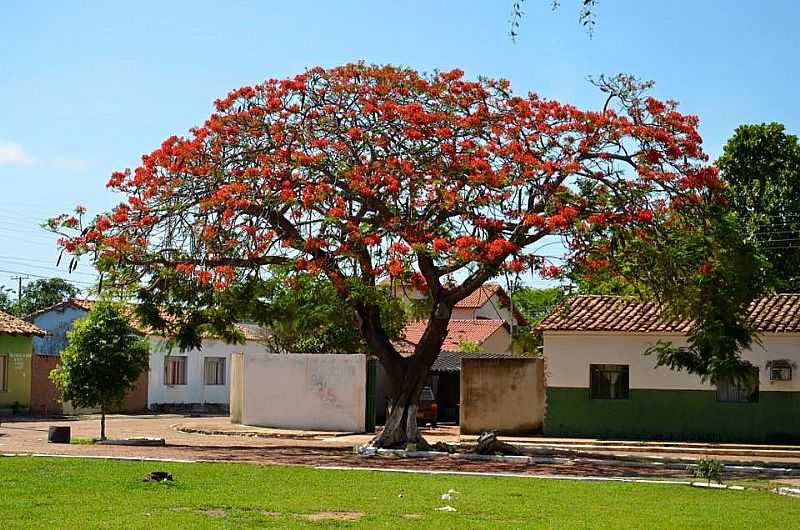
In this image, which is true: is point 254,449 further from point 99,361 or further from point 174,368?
point 174,368

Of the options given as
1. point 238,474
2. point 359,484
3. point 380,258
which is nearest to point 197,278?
point 380,258

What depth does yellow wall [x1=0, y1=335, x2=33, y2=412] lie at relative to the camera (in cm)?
4238

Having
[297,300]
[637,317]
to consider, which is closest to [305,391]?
[637,317]

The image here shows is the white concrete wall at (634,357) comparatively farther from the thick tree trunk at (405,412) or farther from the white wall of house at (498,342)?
the white wall of house at (498,342)

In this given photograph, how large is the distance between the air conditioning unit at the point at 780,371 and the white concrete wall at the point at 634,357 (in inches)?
4.6

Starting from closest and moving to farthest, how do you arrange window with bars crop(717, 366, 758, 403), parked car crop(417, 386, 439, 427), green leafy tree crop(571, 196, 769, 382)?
1. green leafy tree crop(571, 196, 769, 382)
2. window with bars crop(717, 366, 758, 403)
3. parked car crop(417, 386, 439, 427)

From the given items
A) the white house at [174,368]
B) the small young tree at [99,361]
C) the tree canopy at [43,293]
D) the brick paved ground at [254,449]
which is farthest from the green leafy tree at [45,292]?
the small young tree at [99,361]

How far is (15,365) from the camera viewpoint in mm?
42750

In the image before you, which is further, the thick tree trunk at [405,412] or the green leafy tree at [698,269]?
the thick tree trunk at [405,412]

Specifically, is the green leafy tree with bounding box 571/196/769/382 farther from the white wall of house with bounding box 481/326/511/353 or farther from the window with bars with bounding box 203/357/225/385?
the window with bars with bounding box 203/357/225/385

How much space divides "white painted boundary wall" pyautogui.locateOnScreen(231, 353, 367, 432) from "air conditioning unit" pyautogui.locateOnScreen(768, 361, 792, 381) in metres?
11.7

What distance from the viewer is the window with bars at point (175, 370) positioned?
49.6 m

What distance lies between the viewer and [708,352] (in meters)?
24.5

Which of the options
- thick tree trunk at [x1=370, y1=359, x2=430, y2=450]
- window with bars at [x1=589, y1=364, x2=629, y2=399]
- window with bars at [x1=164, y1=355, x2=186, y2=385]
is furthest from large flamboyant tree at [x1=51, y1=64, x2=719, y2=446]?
window with bars at [x1=164, y1=355, x2=186, y2=385]
